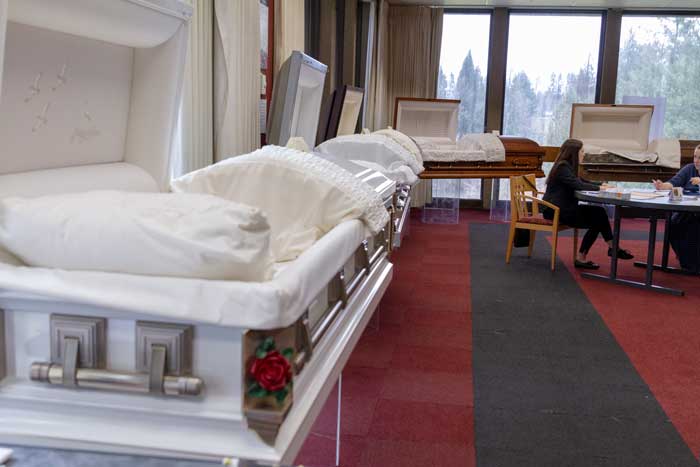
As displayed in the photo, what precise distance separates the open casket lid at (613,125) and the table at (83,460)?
8.56m

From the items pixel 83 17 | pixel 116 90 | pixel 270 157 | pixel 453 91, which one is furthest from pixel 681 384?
pixel 453 91

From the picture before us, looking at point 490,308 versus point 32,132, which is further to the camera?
point 490,308

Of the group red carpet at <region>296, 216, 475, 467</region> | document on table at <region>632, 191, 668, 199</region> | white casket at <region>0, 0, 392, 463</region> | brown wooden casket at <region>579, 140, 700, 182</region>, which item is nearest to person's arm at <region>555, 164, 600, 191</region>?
document on table at <region>632, 191, 668, 199</region>

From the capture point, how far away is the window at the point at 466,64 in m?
10.4

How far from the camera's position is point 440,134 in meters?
9.24

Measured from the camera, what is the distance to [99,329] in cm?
118

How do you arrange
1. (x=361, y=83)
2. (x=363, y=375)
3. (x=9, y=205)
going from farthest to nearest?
Result: (x=361, y=83) < (x=363, y=375) < (x=9, y=205)

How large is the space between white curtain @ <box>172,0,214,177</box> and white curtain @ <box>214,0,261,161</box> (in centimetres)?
5

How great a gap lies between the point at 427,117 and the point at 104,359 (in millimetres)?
8378

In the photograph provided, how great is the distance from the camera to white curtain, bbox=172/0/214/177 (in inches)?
137

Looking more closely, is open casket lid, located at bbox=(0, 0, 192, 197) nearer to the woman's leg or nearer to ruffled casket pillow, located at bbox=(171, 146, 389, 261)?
ruffled casket pillow, located at bbox=(171, 146, 389, 261)

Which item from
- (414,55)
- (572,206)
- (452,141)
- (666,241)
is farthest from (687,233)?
(414,55)

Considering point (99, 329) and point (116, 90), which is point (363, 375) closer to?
point (116, 90)

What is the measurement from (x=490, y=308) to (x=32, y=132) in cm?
383
